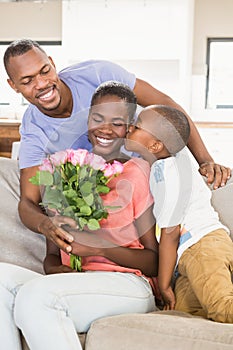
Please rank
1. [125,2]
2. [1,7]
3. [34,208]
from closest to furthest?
[34,208], [125,2], [1,7]

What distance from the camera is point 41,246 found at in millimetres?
2014

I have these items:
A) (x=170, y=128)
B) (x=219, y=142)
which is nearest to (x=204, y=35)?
(x=219, y=142)

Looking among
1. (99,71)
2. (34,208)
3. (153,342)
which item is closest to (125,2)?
(99,71)

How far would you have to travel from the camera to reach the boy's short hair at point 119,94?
1.77 meters

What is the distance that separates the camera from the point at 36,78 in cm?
187

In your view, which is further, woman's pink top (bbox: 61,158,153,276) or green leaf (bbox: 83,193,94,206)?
woman's pink top (bbox: 61,158,153,276)

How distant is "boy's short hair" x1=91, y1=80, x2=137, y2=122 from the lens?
1772 millimetres

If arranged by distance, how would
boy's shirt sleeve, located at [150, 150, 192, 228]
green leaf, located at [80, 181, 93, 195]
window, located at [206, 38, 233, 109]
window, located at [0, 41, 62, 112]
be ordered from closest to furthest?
green leaf, located at [80, 181, 93, 195]
boy's shirt sleeve, located at [150, 150, 192, 228]
window, located at [206, 38, 233, 109]
window, located at [0, 41, 62, 112]

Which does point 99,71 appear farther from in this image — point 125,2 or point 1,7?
point 1,7

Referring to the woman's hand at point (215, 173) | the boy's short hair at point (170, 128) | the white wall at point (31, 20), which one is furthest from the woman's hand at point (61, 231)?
the white wall at point (31, 20)

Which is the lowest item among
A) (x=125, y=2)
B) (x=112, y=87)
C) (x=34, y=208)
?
(x=34, y=208)

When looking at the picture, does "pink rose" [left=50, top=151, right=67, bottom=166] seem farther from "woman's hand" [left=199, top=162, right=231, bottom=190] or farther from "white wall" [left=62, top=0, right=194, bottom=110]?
"white wall" [left=62, top=0, right=194, bottom=110]

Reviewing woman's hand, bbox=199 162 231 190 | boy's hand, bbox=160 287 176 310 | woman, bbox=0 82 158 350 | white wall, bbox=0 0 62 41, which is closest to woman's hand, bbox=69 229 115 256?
woman, bbox=0 82 158 350

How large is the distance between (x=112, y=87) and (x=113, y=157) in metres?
0.22
